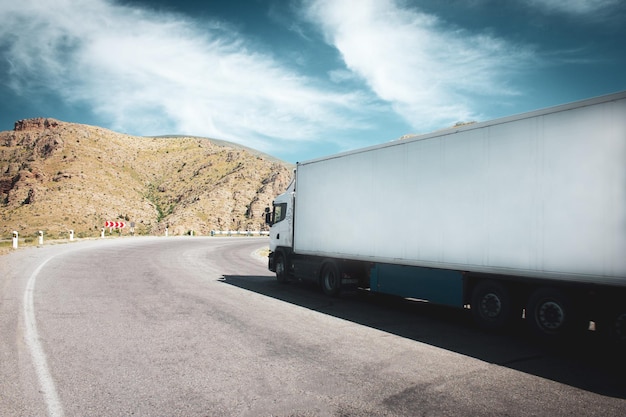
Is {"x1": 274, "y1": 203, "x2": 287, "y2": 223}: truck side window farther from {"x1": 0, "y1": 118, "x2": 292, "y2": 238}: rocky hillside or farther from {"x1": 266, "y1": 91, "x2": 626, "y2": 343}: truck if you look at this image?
{"x1": 0, "y1": 118, "x2": 292, "y2": 238}: rocky hillside

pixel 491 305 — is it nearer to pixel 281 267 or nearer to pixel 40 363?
pixel 40 363

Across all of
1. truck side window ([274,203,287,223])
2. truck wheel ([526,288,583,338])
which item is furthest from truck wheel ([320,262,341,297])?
truck wheel ([526,288,583,338])

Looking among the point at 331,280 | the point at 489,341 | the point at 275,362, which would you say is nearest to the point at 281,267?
the point at 331,280

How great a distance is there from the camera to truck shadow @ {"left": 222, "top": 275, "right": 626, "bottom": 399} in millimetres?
5586

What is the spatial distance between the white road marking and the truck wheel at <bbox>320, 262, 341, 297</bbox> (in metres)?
6.95

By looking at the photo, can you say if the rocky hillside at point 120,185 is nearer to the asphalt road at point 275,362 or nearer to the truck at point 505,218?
the asphalt road at point 275,362

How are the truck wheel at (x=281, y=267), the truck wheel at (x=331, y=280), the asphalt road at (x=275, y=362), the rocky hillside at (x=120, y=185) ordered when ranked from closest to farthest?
the asphalt road at (x=275, y=362)
the truck wheel at (x=331, y=280)
the truck wheel at (x=281, y=267)
the rocky hillside at (x=120, y=185)

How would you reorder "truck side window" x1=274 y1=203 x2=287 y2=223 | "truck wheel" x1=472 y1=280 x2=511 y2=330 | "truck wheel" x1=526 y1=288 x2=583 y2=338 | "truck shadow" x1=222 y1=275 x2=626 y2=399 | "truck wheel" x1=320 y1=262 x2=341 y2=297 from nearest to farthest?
"truck shadow" x1=222 y1=275 x2=626 y2=399
"truck wheel" x1=526 y1=288 x2=583 y2=338
"truck wheel" x1=472 y1=280 x2=511 y2=330
"truck wheel" x1=320 y1=262 x2=341 y2=297
"truck side window" x1=274 y1=203 x2=287 y2=223

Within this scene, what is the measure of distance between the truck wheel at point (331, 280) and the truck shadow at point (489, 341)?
267 mm

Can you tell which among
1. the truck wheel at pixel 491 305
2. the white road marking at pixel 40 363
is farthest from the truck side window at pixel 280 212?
the truck wheel at pixel 491 305

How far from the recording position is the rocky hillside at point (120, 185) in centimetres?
6372

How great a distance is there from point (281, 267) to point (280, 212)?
1.98 m

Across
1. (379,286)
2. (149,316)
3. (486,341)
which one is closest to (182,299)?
(149,316)

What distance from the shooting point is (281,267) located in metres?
14.7
